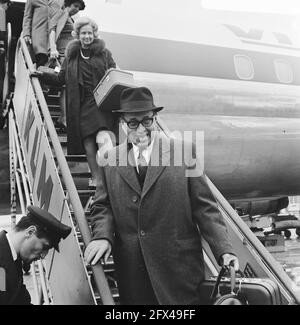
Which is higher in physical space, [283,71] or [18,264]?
[283,71]

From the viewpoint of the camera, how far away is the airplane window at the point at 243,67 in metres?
8.24

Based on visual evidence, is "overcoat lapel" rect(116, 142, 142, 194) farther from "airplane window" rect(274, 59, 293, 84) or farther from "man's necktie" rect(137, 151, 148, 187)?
"airplane window" rect(274, 59, 293, 84)

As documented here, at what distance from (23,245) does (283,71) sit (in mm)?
7321

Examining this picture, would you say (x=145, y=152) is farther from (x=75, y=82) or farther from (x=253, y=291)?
(x=75, y=82)

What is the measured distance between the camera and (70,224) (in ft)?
11.1

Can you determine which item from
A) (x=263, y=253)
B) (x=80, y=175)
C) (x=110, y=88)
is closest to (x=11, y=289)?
(x=263, y=253)

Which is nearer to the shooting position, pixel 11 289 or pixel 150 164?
pixel 150 164

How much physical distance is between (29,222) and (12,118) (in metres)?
3.60

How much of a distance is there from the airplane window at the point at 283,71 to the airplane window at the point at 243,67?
65 cm

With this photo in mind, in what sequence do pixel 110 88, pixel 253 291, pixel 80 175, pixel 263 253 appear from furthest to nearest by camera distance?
pixel 80 175 < pixel 110 88 < pixel 263 253 < pixel 253 291

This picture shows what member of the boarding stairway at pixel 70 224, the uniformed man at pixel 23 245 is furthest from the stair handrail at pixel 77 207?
the uniformed man at pixel 23 245

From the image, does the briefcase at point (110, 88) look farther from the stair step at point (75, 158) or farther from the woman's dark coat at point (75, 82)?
the stair step at point (75, 158)

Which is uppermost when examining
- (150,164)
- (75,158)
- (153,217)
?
(150,164)

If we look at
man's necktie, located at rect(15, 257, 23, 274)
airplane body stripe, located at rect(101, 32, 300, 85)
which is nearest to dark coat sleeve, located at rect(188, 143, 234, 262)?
man's necktie, located at rect(15, 257, 23, 274)
